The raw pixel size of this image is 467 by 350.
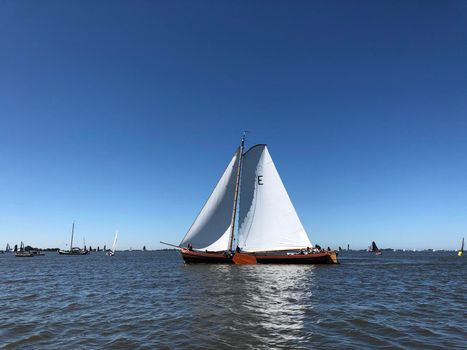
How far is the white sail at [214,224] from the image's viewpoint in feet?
155

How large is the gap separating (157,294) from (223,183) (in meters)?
26.5

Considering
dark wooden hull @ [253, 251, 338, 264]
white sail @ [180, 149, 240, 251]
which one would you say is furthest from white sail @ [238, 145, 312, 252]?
white sail @ [180, 149, 240, 251]

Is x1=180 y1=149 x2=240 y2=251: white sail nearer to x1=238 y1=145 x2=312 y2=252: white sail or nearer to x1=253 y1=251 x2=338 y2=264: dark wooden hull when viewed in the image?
x1=238 y1=145 x2=312 y2=252: white sail

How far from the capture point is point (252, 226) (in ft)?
158

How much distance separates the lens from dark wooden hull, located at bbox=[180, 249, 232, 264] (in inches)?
1826

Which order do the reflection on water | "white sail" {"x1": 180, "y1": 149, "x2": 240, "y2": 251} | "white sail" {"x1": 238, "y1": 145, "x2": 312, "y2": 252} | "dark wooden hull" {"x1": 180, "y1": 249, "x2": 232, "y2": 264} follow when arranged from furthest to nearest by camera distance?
"white sail" {"x1": 238, "y1": 145, "x2": 312, "y2": 252}
"white sail" {"x1": 180, "y1": 149, "x2": 240, "y2": 251}
"dark wooden hull" {"x1": 180, "y1": 249, "x2": 232, "y2": 264}
the reflection on water

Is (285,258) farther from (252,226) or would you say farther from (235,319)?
(235,319)

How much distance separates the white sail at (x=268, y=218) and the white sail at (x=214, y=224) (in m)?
2.10

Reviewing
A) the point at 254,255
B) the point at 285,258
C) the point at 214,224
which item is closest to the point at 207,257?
the point at 214,224

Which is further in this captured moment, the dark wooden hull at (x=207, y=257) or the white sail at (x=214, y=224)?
the white sail at (x=214, y=224)

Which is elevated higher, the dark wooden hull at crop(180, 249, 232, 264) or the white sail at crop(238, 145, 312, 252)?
the white sail at crop(238, 145, 312, 252)

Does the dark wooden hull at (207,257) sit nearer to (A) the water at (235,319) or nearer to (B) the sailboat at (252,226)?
(B) the sailboat at (252,226)

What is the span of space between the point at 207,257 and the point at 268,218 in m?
9.71

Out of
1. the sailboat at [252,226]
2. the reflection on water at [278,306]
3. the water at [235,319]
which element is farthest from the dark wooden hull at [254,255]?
the water at [235,319]
